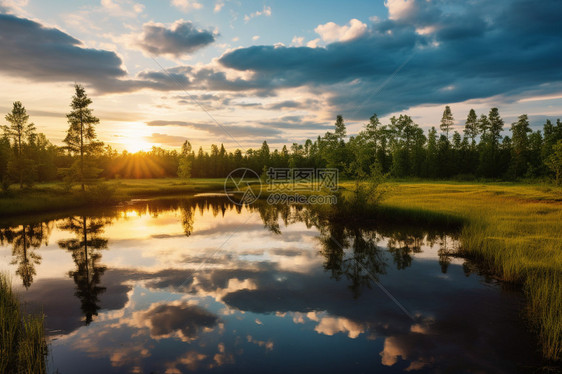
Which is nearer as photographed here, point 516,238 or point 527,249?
point 527,249

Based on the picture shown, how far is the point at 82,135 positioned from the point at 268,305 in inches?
1956

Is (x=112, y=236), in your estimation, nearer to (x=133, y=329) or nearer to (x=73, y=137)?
(x=133, y=329)

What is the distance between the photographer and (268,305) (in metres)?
11.1

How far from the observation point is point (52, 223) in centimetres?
2814

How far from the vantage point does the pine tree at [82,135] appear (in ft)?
149

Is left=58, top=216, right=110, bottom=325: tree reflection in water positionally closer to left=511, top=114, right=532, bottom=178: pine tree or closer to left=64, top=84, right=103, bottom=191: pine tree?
left=64, top=84, right=103, bottom=191: pine tree

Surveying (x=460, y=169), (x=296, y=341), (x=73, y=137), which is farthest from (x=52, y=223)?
(x=460, y=169)

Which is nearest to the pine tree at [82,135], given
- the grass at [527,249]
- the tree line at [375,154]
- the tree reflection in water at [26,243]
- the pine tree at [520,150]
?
the tree line at [375,154]

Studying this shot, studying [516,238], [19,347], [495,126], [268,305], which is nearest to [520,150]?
[495,126]

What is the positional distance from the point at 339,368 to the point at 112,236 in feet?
70.5

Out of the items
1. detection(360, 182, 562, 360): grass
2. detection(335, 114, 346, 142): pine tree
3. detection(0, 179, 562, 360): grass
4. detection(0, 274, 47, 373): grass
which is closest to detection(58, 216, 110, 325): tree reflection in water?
detection(0, 274, 47, 373): grass

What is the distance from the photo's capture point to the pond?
785 cm

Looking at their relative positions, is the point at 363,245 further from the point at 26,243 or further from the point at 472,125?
the point at 472,125

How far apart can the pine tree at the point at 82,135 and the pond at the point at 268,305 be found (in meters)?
26.7
